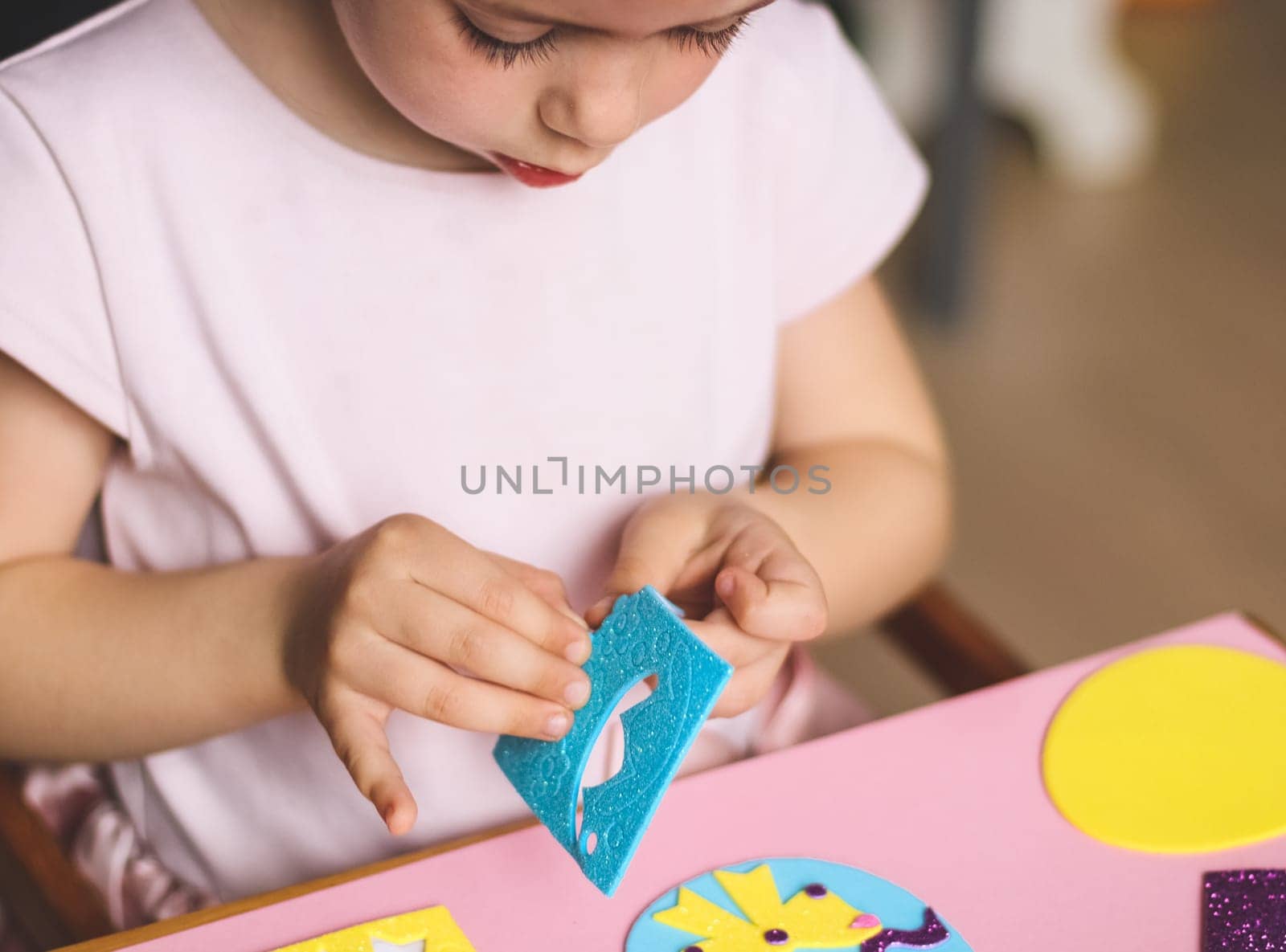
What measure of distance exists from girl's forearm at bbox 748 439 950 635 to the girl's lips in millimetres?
208

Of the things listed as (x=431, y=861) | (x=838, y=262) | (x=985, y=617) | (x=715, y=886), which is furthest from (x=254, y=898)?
(x=985, y=617)

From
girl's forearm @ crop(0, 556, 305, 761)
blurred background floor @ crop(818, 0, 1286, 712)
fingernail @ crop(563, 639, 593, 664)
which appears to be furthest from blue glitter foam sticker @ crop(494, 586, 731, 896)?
blurred background floor @ crop(818, 0, 1286, 712)

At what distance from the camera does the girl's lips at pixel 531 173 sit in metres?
0.57

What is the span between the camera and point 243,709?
625 millimetres

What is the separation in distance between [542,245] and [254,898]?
1.14 feet

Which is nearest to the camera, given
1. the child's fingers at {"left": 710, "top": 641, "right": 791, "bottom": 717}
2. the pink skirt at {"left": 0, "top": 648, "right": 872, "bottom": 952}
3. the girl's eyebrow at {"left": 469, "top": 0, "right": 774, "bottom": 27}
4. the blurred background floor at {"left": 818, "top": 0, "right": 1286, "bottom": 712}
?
the girl's eyebrow at {"left": 469, "top": 0, "right": 774, "bottom": 27}

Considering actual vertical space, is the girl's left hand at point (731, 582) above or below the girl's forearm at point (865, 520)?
above

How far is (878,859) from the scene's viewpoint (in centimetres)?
52

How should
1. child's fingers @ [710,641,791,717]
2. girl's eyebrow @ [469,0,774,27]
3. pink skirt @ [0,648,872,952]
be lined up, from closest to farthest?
girl's eyebrow @ [469,0,774,27] < child's fingers @ [710,641,791,717] < pink skirt @ [0,648,872,952]

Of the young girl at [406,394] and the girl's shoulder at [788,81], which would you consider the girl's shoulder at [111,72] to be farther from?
the girl's shoulder at [788,81]

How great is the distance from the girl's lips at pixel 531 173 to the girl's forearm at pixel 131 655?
19cm

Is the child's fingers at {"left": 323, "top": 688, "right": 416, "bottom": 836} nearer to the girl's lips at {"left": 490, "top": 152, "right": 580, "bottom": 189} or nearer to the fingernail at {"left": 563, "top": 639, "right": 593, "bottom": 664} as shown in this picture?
the fingernail at {"left": 563, "top": 639, "right": 593, "bottom": 664}

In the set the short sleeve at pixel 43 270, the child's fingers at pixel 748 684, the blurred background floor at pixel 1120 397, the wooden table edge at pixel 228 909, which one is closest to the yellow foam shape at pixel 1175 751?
the child's fingers at pixel 748 684

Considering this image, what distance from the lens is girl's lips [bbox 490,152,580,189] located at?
1.89ft
